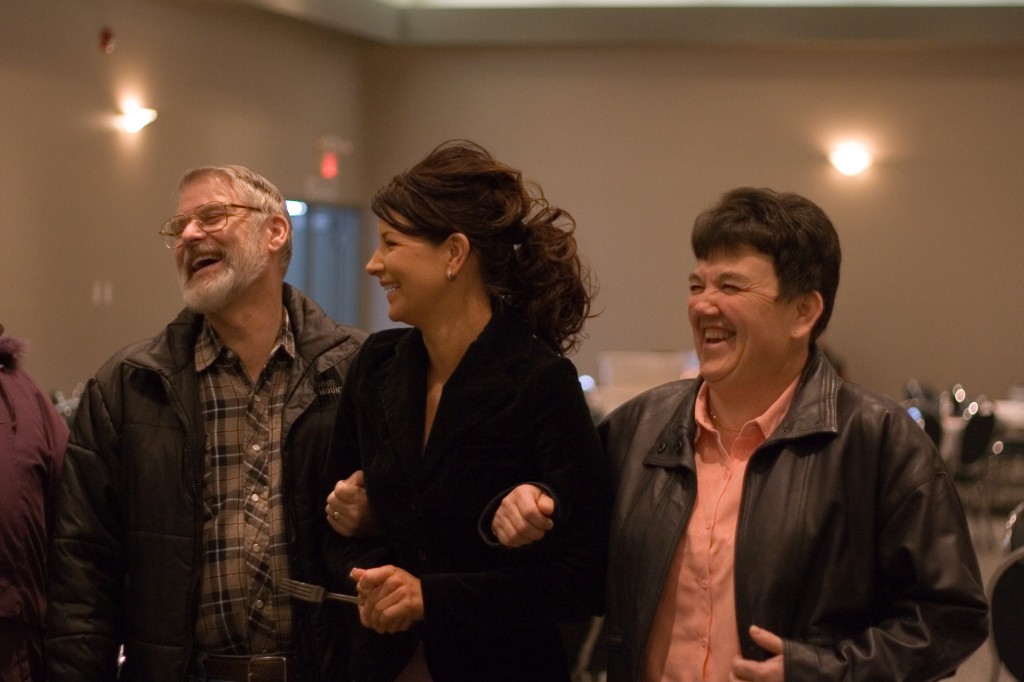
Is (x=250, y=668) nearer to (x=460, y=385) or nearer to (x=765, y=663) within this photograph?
(x=460, y=385)

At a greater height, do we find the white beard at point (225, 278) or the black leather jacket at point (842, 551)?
the white beard at point (225, 278)

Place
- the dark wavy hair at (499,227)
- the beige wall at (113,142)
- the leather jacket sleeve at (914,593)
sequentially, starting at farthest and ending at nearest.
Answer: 1. the beige wall at (113,142)
2. the dark wavy hair at (499,227)
3. the leather jacket sleeve at (914,593)

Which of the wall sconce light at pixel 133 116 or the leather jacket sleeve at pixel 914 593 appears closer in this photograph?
the leather jacket sleeve at pixel 914 593

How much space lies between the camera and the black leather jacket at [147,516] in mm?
2361

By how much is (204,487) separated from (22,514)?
38cm

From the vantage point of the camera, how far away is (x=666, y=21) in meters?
11.7

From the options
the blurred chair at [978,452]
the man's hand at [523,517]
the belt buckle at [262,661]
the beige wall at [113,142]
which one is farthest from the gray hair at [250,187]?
the blurred chair at [978,452]

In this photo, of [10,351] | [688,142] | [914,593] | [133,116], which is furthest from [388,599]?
[688,142]

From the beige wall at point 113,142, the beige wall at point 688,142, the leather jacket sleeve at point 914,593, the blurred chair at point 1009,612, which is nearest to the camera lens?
the leather jacket sleeve at point 914,593

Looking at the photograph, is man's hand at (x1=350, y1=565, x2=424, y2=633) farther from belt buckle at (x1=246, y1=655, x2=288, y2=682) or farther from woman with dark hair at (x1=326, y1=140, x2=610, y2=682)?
belt buckle at (x1=246, y1=655, x2=288, y2=682)

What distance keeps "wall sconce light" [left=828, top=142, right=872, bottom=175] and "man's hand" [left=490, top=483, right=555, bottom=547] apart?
34.2 ft

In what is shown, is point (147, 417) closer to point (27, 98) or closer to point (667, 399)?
point (667, 399)

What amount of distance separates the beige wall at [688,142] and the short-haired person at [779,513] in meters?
8.80

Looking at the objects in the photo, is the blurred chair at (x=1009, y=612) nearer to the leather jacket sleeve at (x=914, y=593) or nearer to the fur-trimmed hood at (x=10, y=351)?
the leather jacket sleeve at (x=914, y=593)
